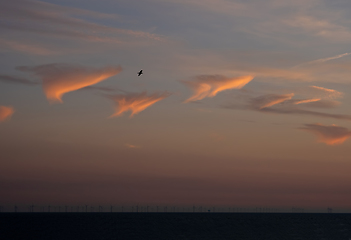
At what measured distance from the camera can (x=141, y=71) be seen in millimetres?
121938
